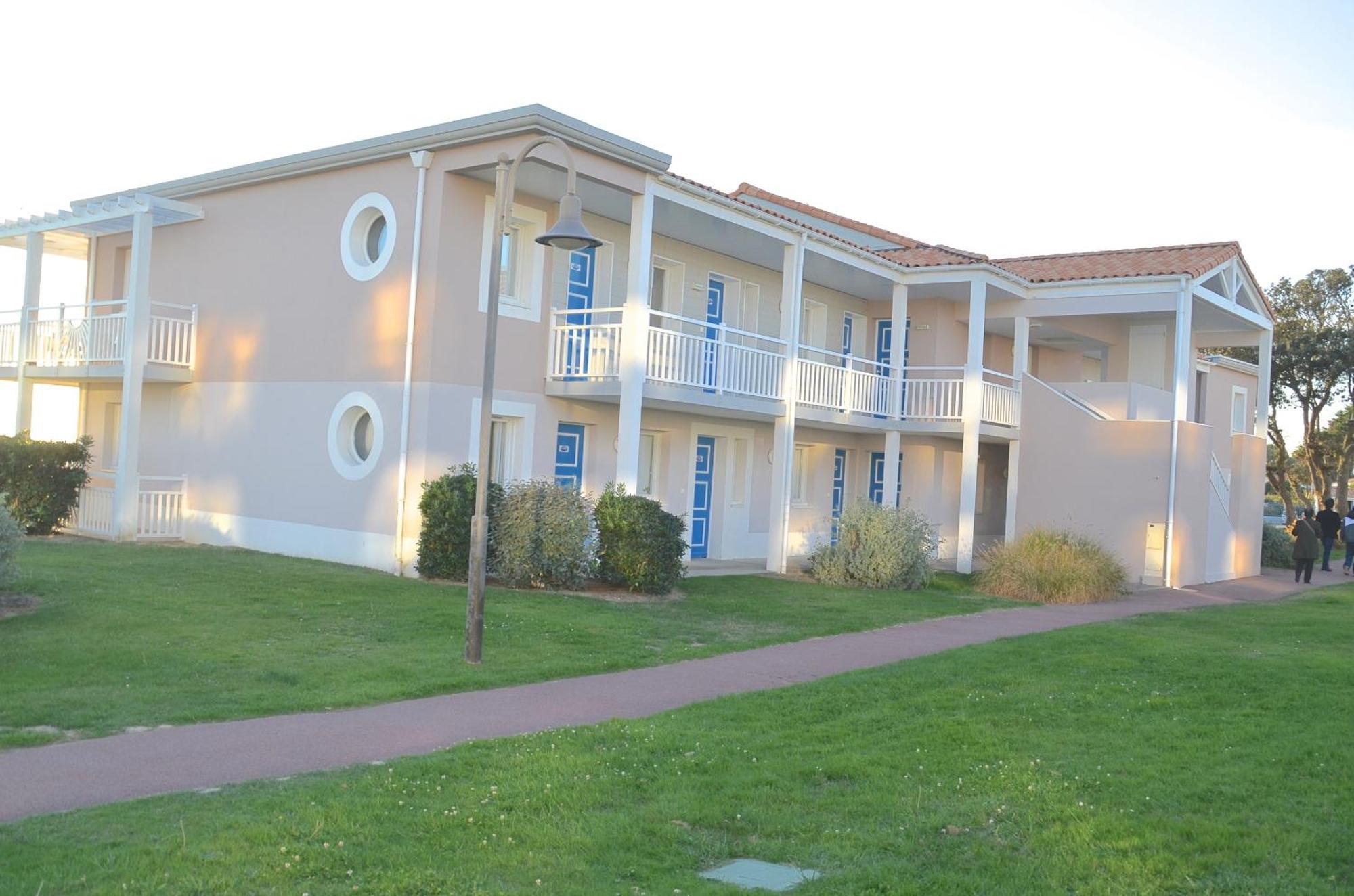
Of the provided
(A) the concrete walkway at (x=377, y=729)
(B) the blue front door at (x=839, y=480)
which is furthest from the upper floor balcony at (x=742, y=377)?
(A) the concrete walkway at (x=377, y=729)

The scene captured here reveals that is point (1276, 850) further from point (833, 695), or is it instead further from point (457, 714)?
point (457, 714)

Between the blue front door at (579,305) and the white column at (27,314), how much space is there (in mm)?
9477

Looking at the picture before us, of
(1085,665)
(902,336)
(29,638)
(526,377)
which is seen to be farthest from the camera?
(902,336)

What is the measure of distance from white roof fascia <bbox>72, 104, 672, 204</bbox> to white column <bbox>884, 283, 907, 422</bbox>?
762 centimetres

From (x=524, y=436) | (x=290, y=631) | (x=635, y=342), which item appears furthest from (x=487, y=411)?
(x=524, y=436)

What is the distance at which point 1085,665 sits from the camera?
1086 centimetres

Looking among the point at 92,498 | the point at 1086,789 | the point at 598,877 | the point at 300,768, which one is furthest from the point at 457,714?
the point at 92,498

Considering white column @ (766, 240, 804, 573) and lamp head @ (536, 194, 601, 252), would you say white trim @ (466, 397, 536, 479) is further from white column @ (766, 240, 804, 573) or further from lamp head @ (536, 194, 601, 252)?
lamp head @ (536, 194, 601, 252)

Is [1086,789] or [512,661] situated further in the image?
[512,661]

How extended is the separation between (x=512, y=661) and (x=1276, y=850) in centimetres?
641

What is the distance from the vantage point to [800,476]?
23.9 metres

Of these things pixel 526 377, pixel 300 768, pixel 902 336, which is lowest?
pixel 300 768

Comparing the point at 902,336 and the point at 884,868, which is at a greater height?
the point at 902,336

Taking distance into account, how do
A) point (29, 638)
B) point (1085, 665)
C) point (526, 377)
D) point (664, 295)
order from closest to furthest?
point (29, 638) < point (1085, 665) < point (526, 377) < point (664, 295)
